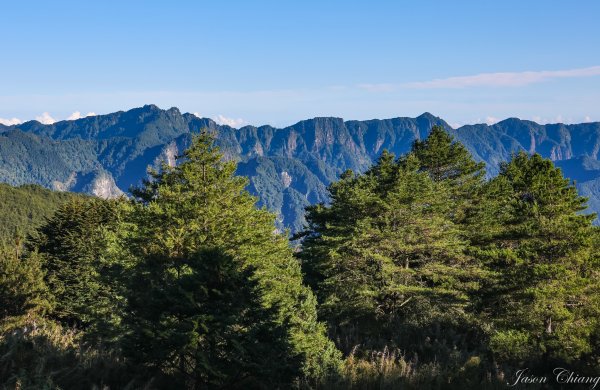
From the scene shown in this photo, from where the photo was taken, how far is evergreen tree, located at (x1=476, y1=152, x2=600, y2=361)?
49.4 feet

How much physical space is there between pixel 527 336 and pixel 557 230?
4623 millimetres

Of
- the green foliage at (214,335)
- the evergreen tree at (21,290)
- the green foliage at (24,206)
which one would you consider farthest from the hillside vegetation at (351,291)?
the green foliage at (24,206)

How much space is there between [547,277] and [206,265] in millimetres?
13270

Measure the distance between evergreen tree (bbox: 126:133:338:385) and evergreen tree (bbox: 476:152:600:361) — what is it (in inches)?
300

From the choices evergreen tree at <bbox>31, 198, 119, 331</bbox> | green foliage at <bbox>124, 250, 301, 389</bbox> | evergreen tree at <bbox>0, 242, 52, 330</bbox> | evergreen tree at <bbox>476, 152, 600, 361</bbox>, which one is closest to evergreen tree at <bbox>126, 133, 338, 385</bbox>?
green foliage at <bbox>124, 250, 301, 389</bbox>

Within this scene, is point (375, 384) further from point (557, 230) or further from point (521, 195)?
point (521, 195)

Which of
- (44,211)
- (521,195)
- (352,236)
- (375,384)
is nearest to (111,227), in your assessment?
(352,236)

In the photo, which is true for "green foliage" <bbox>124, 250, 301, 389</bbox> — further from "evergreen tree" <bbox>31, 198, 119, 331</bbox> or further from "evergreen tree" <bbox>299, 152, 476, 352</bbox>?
"evergreen tree" <bbox>31, 198, 119, 331</bbox>

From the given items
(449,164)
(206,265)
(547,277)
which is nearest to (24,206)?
(449,164)

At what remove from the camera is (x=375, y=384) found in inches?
253

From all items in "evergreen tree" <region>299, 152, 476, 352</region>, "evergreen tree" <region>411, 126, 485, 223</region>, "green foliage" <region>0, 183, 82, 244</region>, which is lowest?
"green foliage" <region>0, 183, 82, 244</region>

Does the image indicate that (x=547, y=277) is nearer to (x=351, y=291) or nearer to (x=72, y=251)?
(x=351, y=291)

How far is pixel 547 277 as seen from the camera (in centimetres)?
1595

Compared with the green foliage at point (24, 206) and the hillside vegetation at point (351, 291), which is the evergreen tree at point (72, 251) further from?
the green foliage at point (24, 206)
